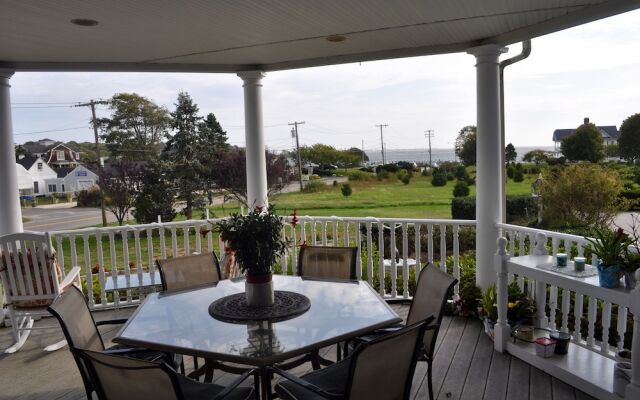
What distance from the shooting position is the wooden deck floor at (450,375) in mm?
3006

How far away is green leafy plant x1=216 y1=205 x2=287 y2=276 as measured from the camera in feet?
8.19

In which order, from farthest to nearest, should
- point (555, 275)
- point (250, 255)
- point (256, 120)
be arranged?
point (256, 120) → point (555, 275) → point (250, 255)

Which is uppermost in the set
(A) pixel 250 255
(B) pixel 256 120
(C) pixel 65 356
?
(B) pixel 256 120

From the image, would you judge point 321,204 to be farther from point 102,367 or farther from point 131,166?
point 102,367

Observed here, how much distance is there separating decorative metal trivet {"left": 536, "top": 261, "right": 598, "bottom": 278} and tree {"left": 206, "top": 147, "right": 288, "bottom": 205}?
30.4ft

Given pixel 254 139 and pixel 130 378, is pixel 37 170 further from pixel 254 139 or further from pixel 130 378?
pixel 130 378

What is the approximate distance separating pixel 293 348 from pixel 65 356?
105 inches

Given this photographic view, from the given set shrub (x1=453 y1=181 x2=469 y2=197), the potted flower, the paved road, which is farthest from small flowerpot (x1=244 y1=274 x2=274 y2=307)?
the paved road

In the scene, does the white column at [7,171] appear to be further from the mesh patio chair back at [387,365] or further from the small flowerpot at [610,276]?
the small flowerpot at [610,276]

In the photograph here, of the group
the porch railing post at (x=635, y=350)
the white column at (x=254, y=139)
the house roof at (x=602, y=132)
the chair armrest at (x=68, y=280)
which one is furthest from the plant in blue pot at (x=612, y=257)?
the chair armrest at (x=68, y=280)

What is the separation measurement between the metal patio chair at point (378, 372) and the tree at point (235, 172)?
33.1 feet

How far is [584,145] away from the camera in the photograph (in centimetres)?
598

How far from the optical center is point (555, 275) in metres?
3.10

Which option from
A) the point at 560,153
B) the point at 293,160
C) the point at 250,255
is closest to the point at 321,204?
the point at 293,160
